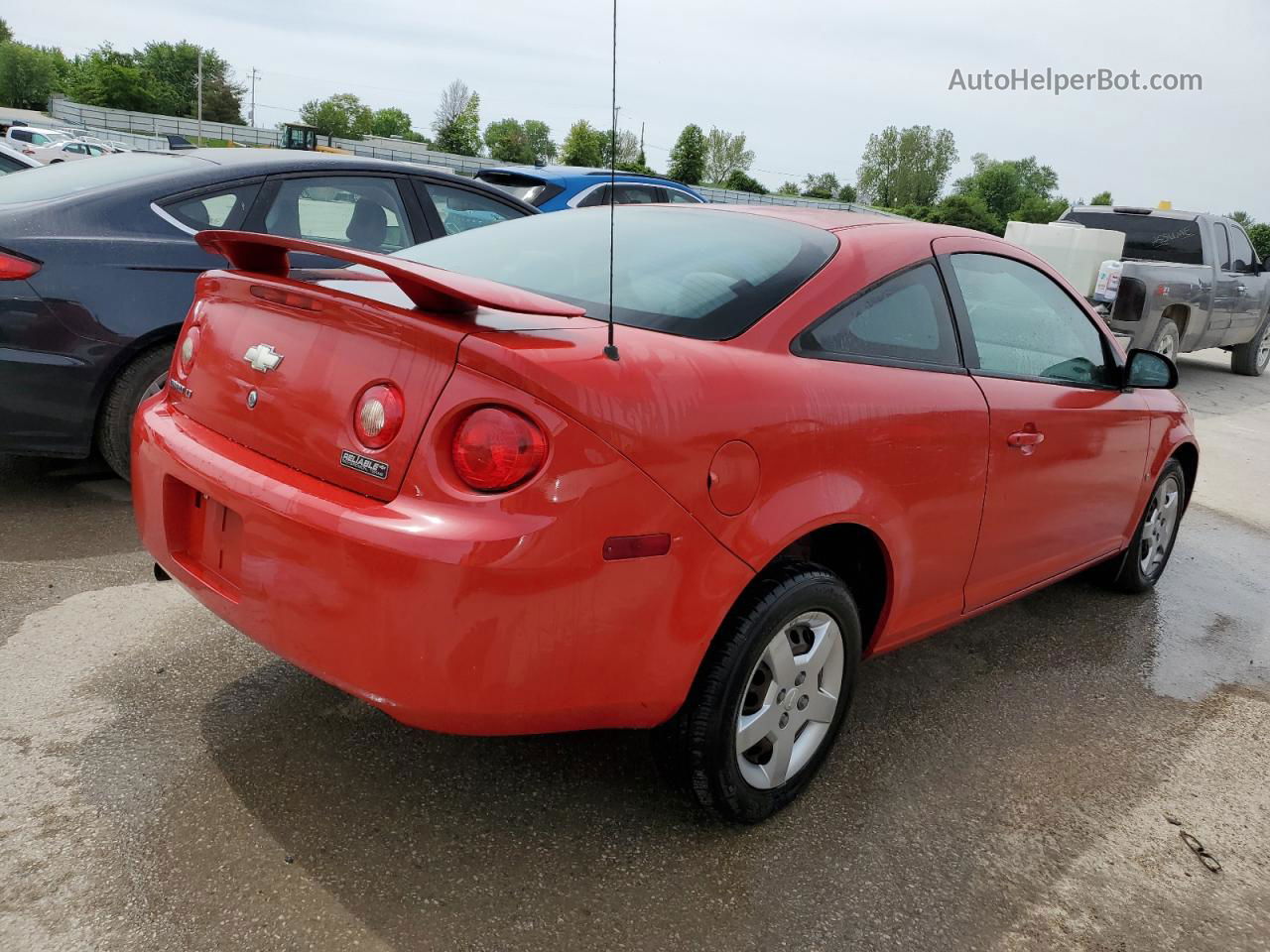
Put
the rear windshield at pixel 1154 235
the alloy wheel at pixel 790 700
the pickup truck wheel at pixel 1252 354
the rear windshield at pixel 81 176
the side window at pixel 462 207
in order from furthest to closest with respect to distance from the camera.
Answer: the pickup truck wheel at pixel 1252 354 → the rear windshield at pixel 1154 235 → the side window at pixel 462 207 → the rear windshield at pixel 81 176 → the alloy wheel at pixel 790 700

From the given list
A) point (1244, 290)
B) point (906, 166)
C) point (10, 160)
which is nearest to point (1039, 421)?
point (10, 160)

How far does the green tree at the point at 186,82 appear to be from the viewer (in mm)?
106938

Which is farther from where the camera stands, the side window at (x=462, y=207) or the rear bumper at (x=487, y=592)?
the side window at (x=462, y=207)

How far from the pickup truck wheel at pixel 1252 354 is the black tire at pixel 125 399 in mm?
13165

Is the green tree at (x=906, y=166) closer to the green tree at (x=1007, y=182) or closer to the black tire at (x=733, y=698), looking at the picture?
the green tree at (x=1007, y=182)

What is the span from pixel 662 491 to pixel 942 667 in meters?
1.96

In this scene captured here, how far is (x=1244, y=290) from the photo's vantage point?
39.1 feet

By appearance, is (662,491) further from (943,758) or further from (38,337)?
(38,337)

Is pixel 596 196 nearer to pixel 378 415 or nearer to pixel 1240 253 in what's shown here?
pixel 1240 253

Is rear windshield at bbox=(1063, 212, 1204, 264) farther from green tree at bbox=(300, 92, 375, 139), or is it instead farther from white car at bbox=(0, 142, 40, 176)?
green tree at bbox=(300, 92, 375, 139)

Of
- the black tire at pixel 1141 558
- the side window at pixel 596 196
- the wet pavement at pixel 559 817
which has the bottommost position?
the wet pavement at pixel 559 817

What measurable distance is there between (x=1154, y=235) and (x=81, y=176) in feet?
35.8

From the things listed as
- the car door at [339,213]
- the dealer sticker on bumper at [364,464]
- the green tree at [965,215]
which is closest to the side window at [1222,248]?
the car door at [339,213]

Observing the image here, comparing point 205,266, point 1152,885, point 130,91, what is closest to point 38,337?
point 205,266
